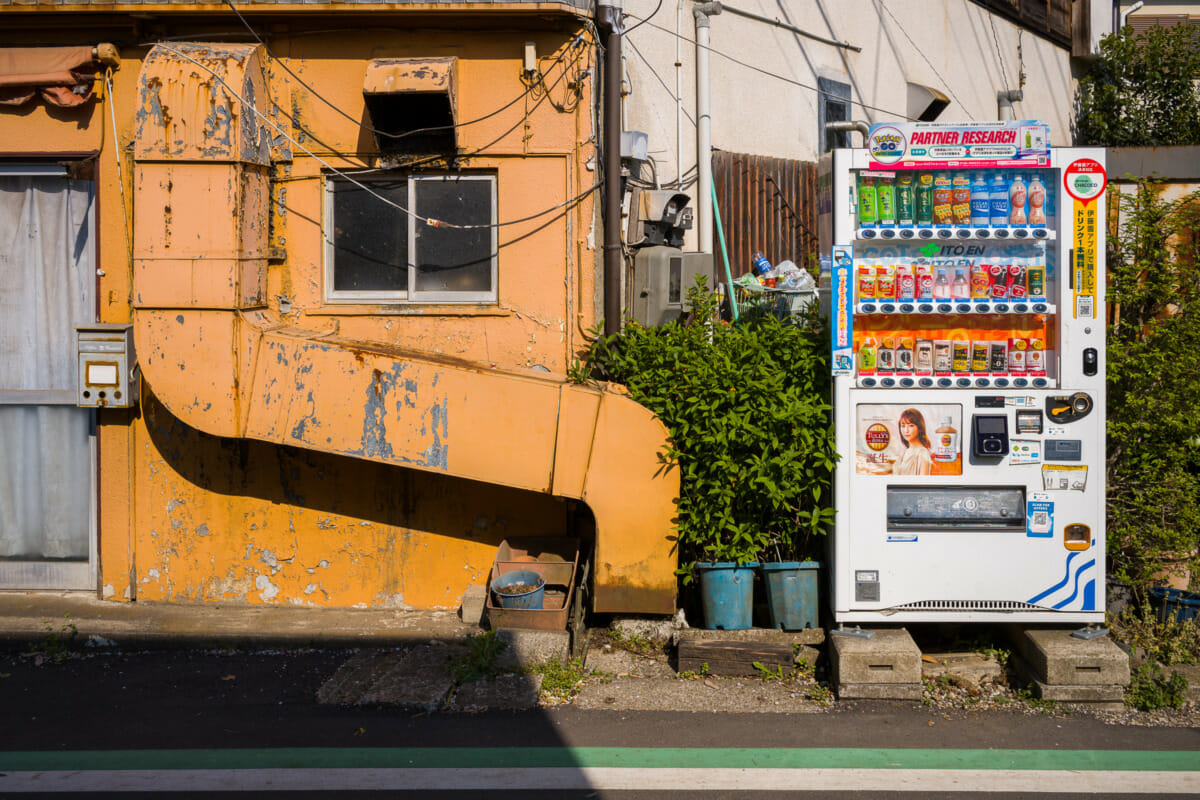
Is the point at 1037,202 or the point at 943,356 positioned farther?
the point at 943,356

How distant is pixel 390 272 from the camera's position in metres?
7.27

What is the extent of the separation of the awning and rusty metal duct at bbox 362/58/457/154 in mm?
2026

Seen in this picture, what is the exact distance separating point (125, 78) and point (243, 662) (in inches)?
165

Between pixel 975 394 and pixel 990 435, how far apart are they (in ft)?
0.84

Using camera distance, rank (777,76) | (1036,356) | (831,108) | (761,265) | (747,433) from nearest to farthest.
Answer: (1036,356) → (747,433) → (761,265) → (777,76) → (831,108)

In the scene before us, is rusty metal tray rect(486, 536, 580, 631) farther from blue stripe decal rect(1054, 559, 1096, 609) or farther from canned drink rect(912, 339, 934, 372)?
blue stripe decal rect(1054, 559, 1096, 609)

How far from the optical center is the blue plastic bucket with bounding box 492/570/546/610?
6.38 m

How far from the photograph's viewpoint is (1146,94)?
14.5m

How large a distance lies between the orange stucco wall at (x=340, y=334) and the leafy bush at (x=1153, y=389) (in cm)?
365

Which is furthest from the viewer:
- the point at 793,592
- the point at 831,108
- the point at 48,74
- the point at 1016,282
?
the point at 831,108

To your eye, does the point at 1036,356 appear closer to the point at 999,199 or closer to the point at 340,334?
the point at 999,199

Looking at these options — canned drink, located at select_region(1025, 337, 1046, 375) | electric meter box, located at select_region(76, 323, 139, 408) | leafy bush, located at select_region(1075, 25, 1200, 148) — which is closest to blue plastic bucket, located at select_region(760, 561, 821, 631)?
canned drink, located at select_region(1025, 337, 1046, 375)

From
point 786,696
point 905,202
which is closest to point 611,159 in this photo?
point 905,202

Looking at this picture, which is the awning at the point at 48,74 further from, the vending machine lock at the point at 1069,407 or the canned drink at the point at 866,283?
the vending machine lock at the point at 1069,407
